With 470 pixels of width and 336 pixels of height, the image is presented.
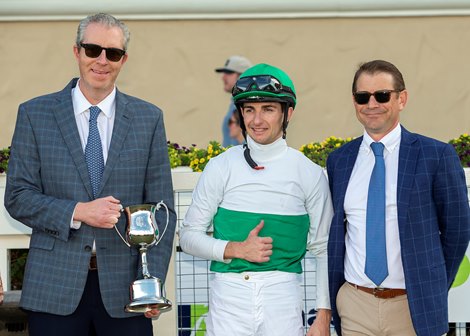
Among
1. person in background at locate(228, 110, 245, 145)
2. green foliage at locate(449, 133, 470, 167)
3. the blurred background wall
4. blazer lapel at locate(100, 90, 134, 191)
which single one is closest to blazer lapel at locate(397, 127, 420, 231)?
blazer lapel at locate(100, 90, 134, 191)

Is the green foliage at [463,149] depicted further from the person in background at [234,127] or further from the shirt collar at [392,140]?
the person in background at [234,127]

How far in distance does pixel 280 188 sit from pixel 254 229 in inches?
8.7

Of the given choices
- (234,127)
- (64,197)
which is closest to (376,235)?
(64,197)

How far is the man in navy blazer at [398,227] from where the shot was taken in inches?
172

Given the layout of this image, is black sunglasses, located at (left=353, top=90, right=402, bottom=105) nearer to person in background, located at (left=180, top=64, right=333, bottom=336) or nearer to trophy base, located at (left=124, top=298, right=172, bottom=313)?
person in background, located at (left=180, top=64, right=333, bottom=336)

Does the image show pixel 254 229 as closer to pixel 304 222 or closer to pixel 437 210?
pixel 304 222

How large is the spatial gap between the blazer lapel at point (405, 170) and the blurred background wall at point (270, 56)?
4.63m

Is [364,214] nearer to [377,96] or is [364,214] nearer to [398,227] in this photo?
[398,227]

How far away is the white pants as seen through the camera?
4.32m

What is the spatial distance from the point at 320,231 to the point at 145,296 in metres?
0.84

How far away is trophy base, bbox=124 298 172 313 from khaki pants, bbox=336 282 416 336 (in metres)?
0.78

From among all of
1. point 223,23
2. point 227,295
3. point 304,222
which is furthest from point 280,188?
point 223,23

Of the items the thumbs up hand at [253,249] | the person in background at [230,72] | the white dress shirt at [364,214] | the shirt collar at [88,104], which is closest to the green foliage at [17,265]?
the shirt collar at [88,104]

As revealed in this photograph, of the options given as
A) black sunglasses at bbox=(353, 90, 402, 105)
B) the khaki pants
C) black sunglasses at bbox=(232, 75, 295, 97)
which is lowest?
the khaki pants
